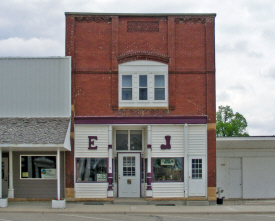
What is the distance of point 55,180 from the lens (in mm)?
19562

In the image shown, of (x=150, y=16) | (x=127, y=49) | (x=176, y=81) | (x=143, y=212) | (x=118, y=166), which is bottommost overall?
(x=143, y=212)

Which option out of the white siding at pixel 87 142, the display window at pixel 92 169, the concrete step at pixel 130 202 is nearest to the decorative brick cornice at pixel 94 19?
the white siding at pixel 87 142

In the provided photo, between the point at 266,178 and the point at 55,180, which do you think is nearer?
the point at 55,180

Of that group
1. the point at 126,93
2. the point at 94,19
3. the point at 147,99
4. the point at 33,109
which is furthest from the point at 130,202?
the point at 94,19

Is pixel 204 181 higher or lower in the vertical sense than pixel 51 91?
lower

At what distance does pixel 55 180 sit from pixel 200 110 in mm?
7727

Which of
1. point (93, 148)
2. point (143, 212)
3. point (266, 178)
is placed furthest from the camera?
point (266, 178)

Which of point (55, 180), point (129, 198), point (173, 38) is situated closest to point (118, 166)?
point (129, 198)

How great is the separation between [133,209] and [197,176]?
147 inches

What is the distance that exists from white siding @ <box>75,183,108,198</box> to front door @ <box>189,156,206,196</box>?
4147 mm

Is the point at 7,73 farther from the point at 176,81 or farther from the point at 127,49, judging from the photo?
the point at 176,81

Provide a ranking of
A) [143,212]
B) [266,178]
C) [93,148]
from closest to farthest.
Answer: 1. [143,212]
2. [93,148]
3. [266,178]

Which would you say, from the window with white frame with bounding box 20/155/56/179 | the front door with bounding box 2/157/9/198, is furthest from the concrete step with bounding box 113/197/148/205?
the front door with bounding box 2/157/9/198

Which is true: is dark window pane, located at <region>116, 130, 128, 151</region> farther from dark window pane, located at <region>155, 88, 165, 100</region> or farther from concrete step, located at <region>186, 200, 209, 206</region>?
concrete step, located at <region>186, 200, 209, 206</region>
